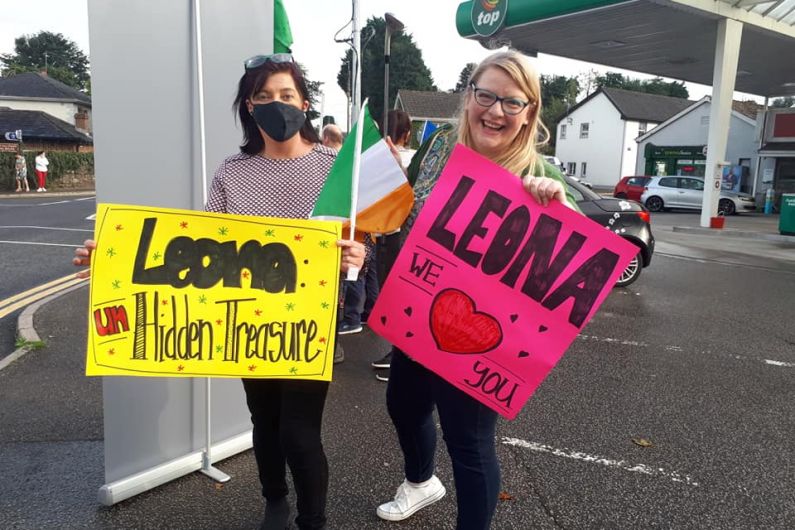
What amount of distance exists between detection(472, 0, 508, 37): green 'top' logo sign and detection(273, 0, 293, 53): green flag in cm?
1442

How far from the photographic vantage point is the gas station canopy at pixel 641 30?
14.0 meters

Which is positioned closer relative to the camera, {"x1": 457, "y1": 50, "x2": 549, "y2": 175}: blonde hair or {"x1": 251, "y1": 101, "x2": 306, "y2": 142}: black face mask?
{"x1": 457, "y1": 50, "x2": 549, "y2": 175}: blonde hair

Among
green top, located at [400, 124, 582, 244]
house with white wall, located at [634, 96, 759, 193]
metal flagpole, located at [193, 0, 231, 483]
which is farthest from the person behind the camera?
house with white wall, located at [634, 96, 759, 193]

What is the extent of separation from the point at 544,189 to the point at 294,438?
3.89 ft

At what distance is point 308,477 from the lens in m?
2.08

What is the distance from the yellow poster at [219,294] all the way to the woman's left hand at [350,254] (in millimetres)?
31

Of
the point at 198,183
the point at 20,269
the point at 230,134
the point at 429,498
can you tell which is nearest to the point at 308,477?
the point at 429,498

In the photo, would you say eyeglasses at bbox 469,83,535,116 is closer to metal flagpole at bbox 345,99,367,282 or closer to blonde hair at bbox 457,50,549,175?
blonde hair at bbox 457,50,549,175

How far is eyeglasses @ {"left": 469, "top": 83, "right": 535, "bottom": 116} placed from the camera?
1.80 metres

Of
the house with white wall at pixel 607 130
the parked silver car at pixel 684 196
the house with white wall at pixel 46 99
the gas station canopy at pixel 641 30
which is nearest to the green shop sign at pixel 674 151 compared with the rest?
the house with white wall at pixel 607 130

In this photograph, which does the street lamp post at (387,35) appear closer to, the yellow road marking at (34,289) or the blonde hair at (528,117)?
the blonde hair at (528,117)

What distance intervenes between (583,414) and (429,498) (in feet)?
5.09

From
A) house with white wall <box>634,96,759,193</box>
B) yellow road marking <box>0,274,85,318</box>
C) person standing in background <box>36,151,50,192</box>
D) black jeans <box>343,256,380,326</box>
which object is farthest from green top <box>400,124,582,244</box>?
house with white wall <box>634,96,759,193</box>

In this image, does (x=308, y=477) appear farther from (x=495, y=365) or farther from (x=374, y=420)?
(x=374, y=420)
